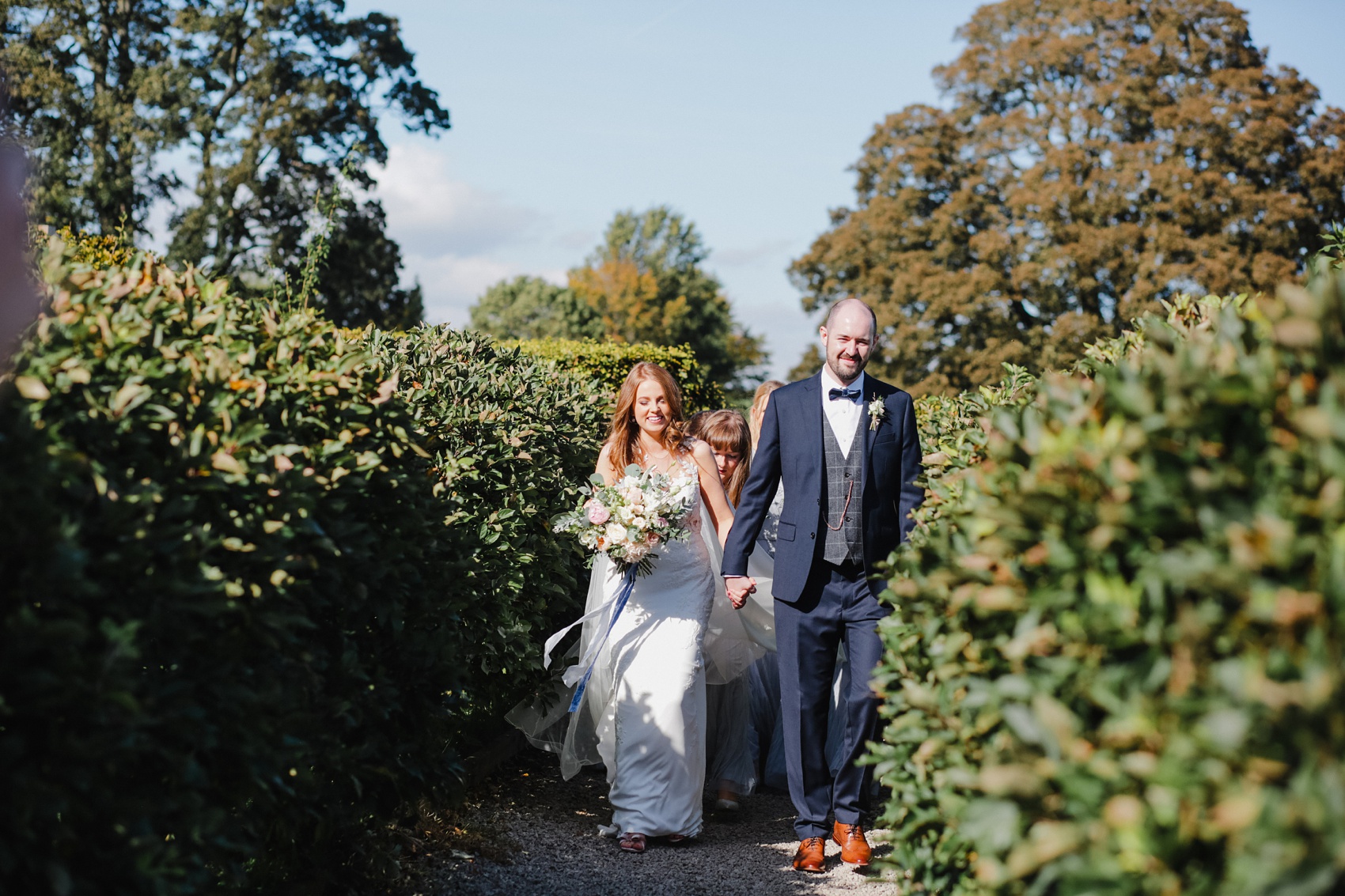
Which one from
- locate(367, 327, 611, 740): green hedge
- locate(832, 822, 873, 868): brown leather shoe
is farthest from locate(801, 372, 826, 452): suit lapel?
locate(832, 822, 873, 868): brown leather shoe

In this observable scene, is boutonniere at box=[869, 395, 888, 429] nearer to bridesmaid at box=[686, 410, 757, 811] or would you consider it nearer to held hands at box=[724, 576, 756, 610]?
held hands at box=[724, 576, 756, 610]

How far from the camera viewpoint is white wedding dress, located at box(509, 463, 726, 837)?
5738 millimetres

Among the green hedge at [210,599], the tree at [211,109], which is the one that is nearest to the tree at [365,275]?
the tree at [211,109]

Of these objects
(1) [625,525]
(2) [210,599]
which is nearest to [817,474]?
(1) [625,525]

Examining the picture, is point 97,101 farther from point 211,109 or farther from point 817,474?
point 817,474

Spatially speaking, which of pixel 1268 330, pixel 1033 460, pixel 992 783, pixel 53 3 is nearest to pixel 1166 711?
pixel 992 783

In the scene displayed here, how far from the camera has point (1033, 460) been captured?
2.44 meters

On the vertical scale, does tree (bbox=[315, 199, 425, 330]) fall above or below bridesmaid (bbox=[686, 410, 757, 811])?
above

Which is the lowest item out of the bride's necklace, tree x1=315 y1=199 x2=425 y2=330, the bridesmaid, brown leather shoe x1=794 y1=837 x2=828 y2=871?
brown leather shoe x1=794 y1=837 x2=828 y2=871

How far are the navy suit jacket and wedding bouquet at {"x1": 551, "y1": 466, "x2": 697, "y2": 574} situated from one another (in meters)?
0.54

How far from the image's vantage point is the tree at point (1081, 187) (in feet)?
95.4

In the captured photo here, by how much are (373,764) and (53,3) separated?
28.3 metres

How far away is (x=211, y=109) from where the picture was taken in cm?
2758

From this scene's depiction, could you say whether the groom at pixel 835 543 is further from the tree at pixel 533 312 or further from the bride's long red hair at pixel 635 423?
the tree at pixel 533 312
